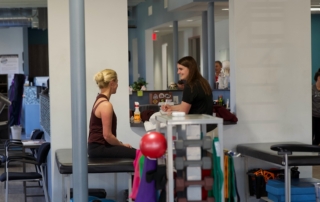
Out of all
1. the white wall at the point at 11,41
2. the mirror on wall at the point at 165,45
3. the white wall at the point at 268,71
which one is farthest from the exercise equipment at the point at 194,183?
the white wall at the point at 11,41

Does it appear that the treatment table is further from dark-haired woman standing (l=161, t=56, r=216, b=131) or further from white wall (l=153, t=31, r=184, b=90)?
white wall (l=153, t=31, r=184, b=90)

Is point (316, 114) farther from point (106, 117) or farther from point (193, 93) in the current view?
point (106, 117)

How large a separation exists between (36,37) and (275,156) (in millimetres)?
19576

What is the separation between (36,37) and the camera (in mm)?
24047

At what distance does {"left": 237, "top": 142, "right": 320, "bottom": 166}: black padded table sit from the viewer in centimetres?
541

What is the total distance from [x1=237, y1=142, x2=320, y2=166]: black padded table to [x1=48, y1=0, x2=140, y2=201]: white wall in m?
1.15

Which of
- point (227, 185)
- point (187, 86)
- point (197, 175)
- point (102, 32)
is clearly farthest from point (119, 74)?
point (197, 175)

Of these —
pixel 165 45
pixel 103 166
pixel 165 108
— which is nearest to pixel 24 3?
pixel 165 45

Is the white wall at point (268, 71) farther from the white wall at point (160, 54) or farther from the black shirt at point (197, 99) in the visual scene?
the white wall at point (160, 54)

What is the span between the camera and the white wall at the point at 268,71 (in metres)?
6.49

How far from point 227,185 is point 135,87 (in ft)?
22.6

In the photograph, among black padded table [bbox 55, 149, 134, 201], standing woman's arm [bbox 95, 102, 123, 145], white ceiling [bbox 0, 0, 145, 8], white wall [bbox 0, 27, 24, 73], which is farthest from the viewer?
white wall [bbox 0, 27, 24, 73]

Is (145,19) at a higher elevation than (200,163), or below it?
higher

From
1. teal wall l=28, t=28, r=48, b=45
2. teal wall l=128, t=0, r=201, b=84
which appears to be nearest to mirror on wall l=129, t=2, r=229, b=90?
teal wall l=128, t=0, r=201, b=84
